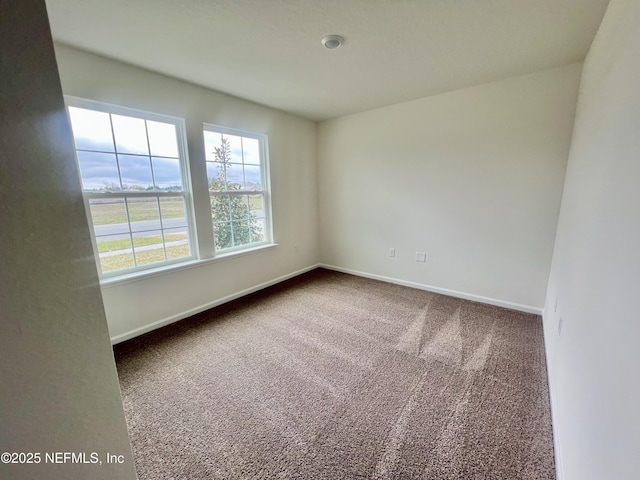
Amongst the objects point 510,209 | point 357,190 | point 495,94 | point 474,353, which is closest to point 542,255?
point 510,209

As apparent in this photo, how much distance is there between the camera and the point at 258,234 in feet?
11.9

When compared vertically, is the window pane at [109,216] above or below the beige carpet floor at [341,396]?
above

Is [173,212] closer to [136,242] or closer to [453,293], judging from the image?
[136,242]

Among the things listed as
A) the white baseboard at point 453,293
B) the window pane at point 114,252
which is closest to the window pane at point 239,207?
the window pane at point 114,252

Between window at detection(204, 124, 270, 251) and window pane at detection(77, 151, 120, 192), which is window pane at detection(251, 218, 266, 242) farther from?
window pane at detection(77, 151, 120, 192)

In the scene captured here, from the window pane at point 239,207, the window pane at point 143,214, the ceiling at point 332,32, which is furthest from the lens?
the window pane at point 239,207

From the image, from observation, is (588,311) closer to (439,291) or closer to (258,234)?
(439,291)

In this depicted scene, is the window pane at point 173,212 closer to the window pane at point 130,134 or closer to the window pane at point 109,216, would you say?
the window pane at point 109,216

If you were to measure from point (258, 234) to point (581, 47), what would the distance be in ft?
11.8

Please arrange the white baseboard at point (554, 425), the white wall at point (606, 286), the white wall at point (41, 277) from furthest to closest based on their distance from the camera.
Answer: the white baseboard at point (554, 425)
the white wall at point (606, 286)
the white wall at point (41, 277)

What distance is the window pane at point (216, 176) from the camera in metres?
2.95

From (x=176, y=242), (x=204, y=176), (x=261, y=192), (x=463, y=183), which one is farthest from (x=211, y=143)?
(x=463, y=183)

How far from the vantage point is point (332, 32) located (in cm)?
179

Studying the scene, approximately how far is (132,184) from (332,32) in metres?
2.11
